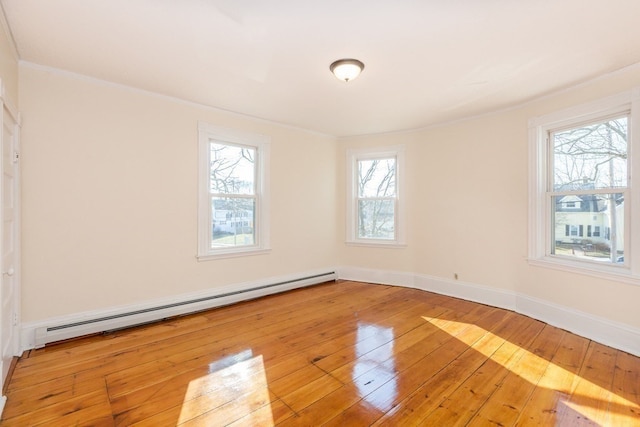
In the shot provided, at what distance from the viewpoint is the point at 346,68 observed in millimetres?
2627

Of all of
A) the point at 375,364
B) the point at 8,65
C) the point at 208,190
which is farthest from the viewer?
the point at 208,190

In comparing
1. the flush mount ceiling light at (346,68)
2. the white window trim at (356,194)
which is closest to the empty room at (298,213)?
the flush mount ceiling light at (346,68)

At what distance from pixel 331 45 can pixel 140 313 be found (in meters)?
3.19

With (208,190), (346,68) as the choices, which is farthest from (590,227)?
(208,190)

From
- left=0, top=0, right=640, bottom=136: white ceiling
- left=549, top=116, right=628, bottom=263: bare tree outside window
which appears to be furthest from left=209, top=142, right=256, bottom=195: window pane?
left=549, top=116, right=628, bottom=263: bare tree outside window

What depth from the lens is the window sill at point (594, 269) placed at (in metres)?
2.76

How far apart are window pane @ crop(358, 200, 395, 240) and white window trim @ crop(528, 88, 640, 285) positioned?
1.94 m

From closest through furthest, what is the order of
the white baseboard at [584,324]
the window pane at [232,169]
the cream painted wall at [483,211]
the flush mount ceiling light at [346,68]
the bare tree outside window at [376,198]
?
the flush mount ceiling light at [346,68], the white baseboard at [584,324], the cream painted wall at [483,211], the window pane at [232,169], the bare tree outside window at [376,198]

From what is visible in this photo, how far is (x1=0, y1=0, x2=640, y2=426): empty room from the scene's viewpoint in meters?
2.05

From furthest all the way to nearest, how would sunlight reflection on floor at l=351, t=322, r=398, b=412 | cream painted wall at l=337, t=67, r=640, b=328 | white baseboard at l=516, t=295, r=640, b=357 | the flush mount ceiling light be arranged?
1. cream painted wall at l=337, t=67, r=640, b=328
2. white baseboard at l=516, t=295, r=640, b=357
3. the flush mount ceiling light
4. sunlight reflection on floor at l=351, t=322, r=398, b=412

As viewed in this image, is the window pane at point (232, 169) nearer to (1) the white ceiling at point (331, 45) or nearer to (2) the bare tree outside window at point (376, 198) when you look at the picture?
(1) the white ceiling at point (331, 45)

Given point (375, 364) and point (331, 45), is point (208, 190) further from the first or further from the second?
point (375, 364)

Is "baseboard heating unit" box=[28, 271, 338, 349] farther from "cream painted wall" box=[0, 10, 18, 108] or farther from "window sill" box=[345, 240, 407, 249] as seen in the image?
"cream painted wall" box=[0, 10, 18, 108]

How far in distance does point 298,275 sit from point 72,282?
2766mm
